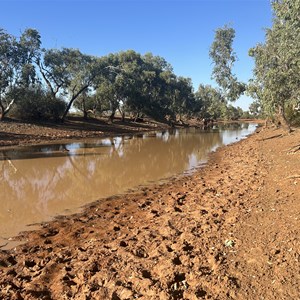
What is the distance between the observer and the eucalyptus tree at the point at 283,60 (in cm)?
1205

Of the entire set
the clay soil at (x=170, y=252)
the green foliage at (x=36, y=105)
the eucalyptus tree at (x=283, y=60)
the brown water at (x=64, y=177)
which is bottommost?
the brown water at (x=64, y=177)

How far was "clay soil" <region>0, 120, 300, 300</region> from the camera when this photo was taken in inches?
187

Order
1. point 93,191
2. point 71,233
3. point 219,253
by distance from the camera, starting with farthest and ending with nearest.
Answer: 1. point 93,191
2. point 71,233
3. point 219,253

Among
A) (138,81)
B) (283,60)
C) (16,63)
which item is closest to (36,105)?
(16,63)

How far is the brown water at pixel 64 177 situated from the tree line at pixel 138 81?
644cm

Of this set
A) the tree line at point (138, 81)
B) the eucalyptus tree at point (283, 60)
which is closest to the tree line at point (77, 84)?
the tree line at point (138, 81)

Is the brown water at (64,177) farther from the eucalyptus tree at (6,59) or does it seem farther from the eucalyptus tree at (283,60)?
the eucalyptus tree at (6,59)

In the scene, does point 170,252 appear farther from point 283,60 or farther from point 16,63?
point 16,63

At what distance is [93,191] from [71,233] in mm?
4895

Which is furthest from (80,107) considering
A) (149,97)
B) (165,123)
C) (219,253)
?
(219,253)

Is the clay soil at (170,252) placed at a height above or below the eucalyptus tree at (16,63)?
below

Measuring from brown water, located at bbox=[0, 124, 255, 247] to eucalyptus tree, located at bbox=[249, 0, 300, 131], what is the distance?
5750 millimetres

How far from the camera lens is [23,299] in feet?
15.9

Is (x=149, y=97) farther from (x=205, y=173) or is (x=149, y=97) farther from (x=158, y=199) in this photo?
(x=158, y=199)
